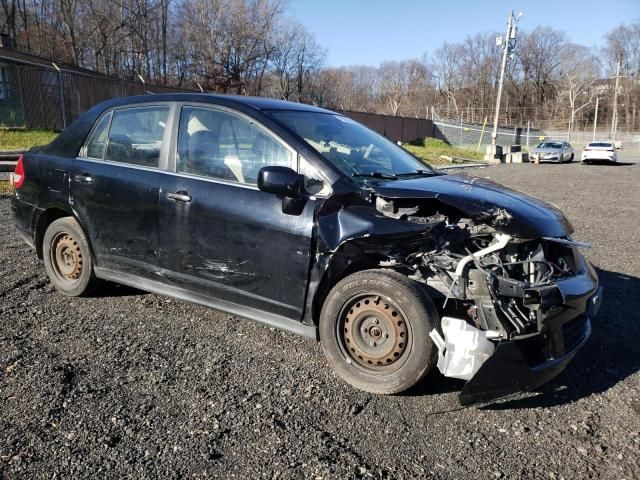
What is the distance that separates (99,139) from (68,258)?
3.56ft

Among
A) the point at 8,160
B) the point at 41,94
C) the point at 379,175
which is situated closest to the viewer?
the point at 379,175

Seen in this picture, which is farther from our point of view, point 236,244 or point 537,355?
point 236,244

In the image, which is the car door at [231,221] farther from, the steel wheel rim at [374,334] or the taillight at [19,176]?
the taillight at [19,176]

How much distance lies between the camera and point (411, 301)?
2852 mm

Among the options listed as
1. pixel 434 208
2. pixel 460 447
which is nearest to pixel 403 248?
pixel 434 208

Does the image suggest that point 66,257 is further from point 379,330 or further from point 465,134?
point 465,134

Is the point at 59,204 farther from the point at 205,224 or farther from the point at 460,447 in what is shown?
the point at 460,447

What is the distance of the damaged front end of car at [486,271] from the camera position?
2.72 meters

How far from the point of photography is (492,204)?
3.03m

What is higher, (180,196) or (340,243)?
(180,196)

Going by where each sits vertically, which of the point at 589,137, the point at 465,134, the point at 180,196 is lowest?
the point at 180,196

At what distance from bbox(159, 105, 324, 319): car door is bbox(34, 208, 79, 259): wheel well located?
1361mm

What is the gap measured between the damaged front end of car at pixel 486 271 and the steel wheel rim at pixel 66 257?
2464 millimetres

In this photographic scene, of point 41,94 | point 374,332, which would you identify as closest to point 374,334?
point 374,332
